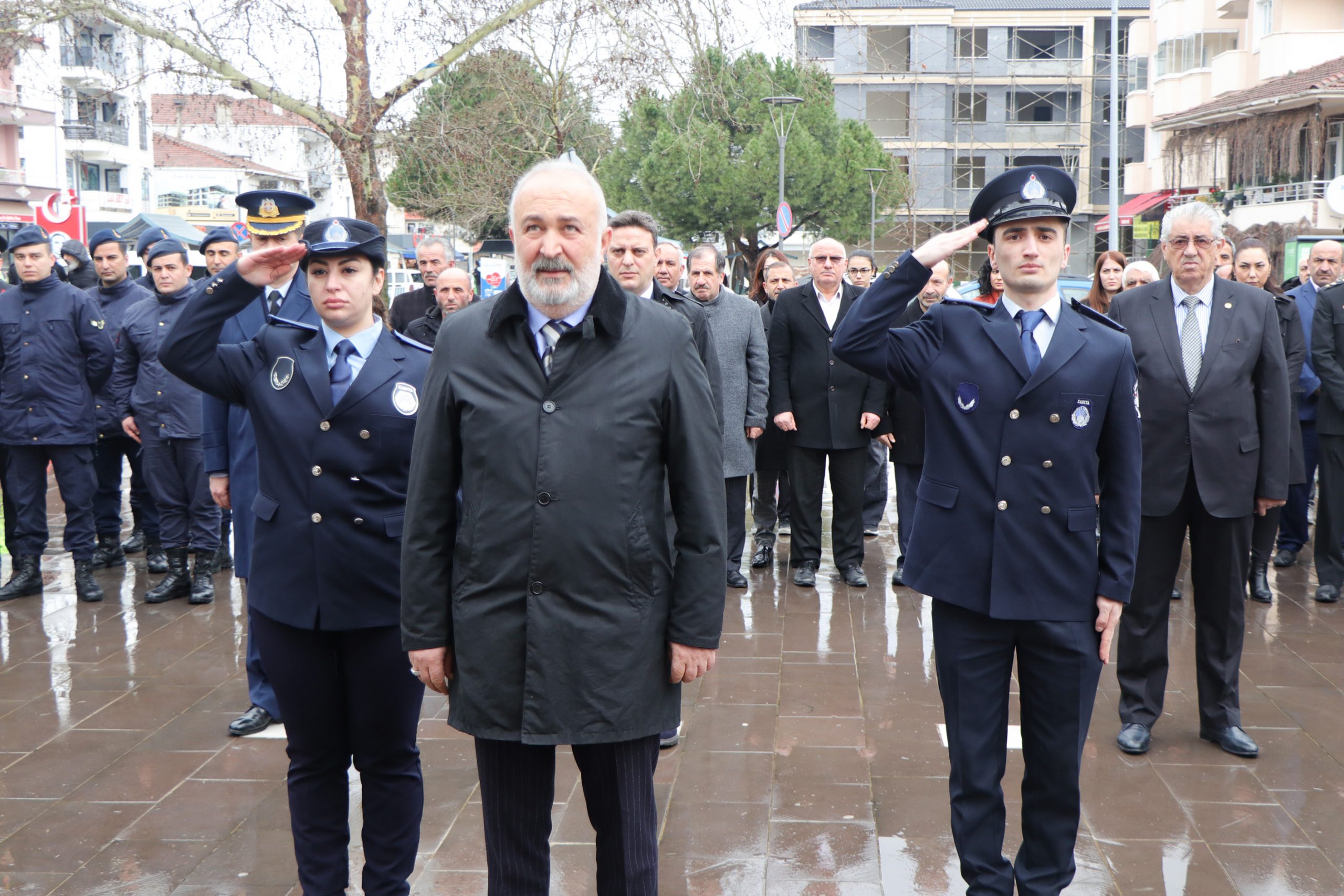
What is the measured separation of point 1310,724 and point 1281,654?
119 cm

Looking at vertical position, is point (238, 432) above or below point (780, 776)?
above

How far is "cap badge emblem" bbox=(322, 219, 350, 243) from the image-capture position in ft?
12.0

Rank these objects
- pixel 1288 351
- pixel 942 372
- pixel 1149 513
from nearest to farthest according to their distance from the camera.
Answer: pixel 942 372 → pixel 1149 513 → pixel 1288 351

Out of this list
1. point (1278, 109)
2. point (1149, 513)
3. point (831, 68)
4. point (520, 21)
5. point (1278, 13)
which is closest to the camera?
point (1149, 513)

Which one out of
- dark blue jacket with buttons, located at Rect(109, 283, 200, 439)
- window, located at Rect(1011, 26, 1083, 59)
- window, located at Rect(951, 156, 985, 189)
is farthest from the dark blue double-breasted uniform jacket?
window, located at Rect(1011, 26, 1083, 59)

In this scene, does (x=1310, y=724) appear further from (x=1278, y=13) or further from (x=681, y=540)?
(x=1278, y=13)

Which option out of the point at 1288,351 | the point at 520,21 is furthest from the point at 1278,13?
the point at 1288,351

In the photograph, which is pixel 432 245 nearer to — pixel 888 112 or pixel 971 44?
pixel 888 112

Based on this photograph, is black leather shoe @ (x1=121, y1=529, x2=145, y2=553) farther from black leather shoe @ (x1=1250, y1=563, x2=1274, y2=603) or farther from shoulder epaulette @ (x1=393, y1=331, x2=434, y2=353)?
black leather shoe @ (x1=1250, y1=563, x2=1274, y2=603)

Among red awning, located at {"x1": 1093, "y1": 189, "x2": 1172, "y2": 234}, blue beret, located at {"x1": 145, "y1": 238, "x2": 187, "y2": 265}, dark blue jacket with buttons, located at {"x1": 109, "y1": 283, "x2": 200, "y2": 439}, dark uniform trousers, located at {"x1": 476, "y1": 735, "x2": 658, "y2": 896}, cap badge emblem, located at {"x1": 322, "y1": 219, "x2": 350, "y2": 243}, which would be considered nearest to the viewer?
dark uniform trousers, located at {"x1": 476, "y1": 735, "x2": 658, "y2": 896}

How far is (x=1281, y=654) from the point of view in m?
6.53

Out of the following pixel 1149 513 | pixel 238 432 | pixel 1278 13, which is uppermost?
Result: pixel 1278 13

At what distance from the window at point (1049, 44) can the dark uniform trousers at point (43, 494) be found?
5771cm

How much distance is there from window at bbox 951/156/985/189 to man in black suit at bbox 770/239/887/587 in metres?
53.4
